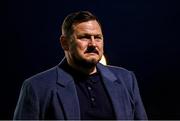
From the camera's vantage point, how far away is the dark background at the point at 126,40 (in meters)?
2.43

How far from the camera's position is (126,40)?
2482 millimetres

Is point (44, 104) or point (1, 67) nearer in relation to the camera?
point (44, 104)

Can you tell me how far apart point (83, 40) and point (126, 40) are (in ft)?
2.92

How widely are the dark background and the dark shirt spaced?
0.78m

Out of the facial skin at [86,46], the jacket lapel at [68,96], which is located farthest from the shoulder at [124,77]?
the jacket lapel at [68,96]

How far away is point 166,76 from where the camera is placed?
248 centimetres

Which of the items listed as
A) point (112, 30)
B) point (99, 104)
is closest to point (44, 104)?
point (99, 104)

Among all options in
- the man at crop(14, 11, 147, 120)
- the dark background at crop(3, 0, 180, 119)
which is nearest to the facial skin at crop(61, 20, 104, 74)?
the man at crop(14, 11, 147, 120)

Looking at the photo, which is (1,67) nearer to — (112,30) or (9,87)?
(9,87)

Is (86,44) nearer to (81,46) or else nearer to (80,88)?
(81,46)

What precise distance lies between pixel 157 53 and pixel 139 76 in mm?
180

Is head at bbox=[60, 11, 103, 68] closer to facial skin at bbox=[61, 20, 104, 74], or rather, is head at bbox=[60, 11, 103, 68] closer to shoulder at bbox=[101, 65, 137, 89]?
facial skin at bbox=[61, 20, 104, 74]

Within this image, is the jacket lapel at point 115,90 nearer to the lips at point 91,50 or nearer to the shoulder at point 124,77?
the shoulder at point 124,77

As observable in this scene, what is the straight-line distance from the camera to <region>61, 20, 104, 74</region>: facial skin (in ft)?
5.26
